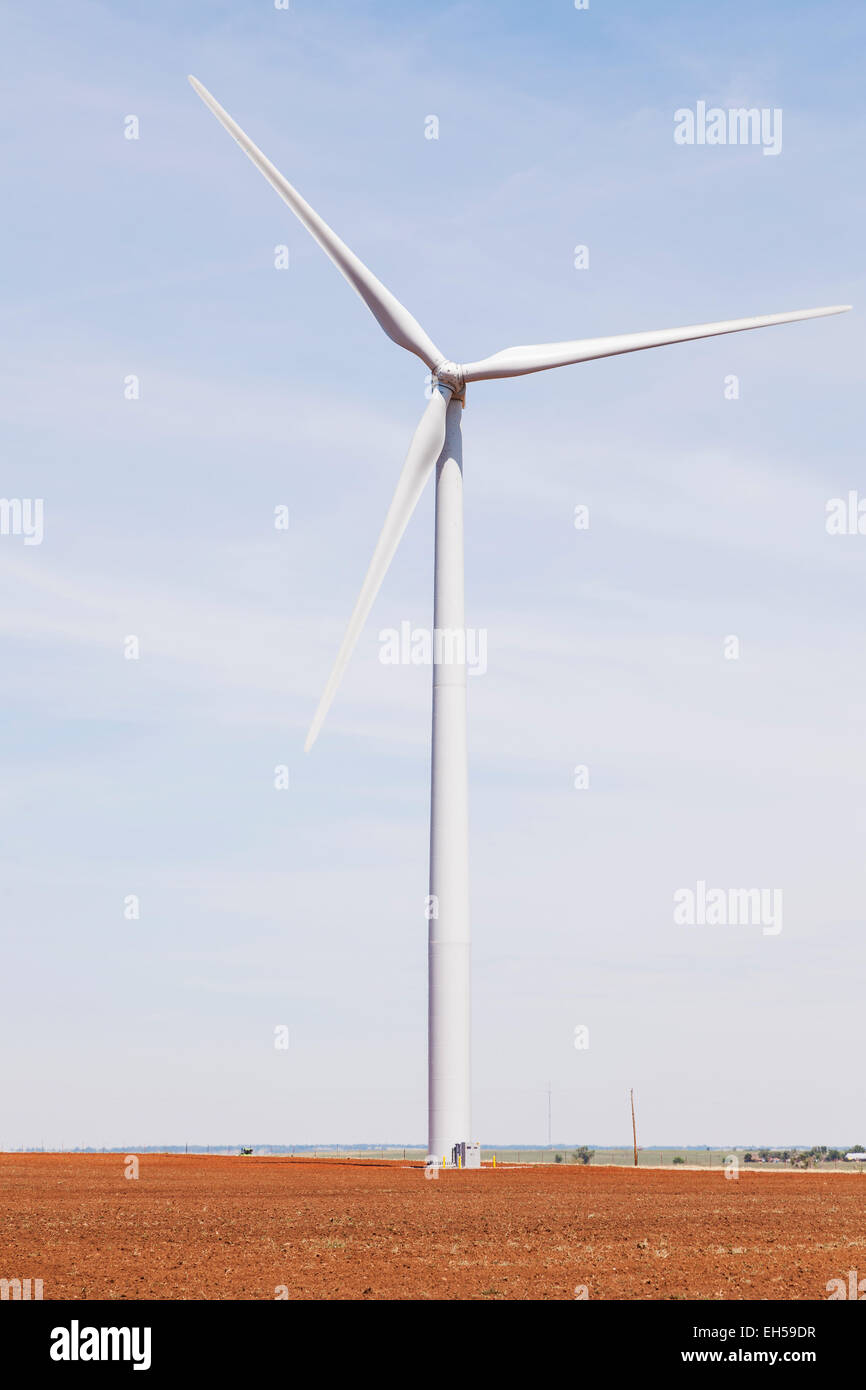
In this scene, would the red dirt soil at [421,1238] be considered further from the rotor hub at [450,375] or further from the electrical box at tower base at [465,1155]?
the rotor hub at [450,375]

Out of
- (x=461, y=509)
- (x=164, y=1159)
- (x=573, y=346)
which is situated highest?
(x=573, y=346)

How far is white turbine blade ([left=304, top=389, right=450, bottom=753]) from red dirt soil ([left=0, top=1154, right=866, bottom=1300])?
15916 millimetres

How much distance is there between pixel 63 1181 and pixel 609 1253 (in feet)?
101

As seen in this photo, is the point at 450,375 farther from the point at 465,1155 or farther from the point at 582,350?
the point at 465,1155

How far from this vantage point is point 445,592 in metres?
62.1

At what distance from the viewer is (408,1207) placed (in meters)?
44.8

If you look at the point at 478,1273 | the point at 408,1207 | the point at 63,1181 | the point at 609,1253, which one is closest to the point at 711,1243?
the point at 609,1253

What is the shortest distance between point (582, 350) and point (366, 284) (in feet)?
29.1

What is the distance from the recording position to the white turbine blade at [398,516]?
184ft

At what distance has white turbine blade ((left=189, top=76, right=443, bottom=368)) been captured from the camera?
63.3 metres

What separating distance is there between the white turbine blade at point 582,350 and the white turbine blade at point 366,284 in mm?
2010

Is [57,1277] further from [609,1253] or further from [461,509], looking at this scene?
[461,509]

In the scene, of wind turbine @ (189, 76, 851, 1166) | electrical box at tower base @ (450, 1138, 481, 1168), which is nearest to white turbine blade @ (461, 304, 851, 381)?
wind turbine @ (189, 76, 851, 1166)

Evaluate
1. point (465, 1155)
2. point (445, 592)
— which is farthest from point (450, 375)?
point (465, 1155)
